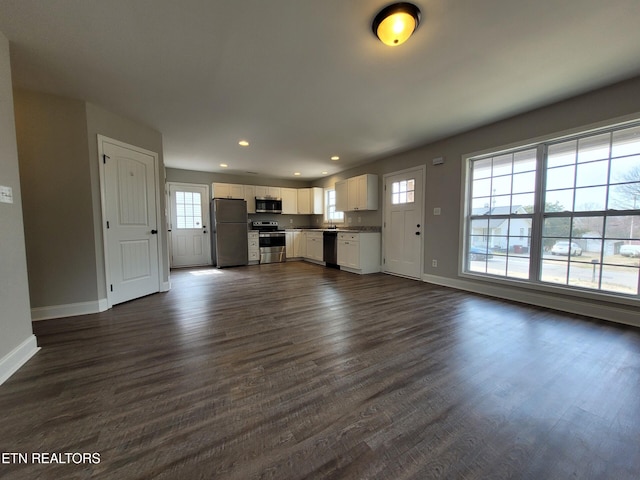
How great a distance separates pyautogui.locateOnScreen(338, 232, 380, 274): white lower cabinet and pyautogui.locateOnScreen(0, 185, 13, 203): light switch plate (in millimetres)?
4645

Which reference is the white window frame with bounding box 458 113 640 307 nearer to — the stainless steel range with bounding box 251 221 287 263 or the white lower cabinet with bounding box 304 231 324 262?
the white lower cabinet with bounding box 304 231 324 262

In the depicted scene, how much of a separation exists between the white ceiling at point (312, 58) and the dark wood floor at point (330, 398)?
2.47 meters

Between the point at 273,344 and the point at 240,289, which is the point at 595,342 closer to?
the point at 273,344

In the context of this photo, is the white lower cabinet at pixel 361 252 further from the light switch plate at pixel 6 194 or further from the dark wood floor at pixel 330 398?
the light switch plate at pixel 6 194

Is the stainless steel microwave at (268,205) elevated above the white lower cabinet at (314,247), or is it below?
above

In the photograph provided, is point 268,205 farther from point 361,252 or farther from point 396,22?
point 396,22

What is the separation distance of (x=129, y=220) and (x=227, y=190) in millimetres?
3370

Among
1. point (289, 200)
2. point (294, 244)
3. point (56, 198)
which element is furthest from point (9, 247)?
point (289, 200)

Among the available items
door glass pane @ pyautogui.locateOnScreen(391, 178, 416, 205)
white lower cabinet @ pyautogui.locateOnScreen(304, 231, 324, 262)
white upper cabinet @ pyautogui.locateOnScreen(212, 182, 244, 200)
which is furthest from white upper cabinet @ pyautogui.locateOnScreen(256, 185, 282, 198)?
door glass pane @ pyautogui.locateOnScreen(391, 178, 416, 205)

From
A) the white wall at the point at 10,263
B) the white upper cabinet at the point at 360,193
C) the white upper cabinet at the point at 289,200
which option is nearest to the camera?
the white wall at the point at 10,263

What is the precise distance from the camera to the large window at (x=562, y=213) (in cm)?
268

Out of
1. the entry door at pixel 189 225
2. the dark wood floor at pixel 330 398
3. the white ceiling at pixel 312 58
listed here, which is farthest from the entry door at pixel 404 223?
the entry door at pixel 189 225

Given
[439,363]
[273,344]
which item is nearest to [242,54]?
[273,344]

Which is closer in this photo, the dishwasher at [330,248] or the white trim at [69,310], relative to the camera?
the white trim at [69,310]
